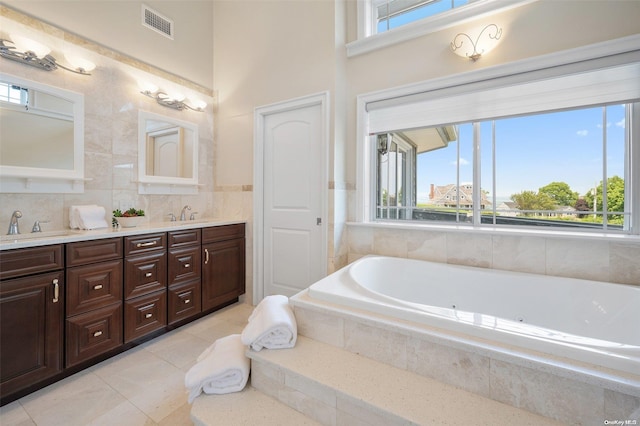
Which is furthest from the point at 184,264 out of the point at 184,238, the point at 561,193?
the point at 561,193

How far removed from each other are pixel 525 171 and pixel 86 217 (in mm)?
3439

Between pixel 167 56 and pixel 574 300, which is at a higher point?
pixel 167 56

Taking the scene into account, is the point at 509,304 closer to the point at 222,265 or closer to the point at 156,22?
the point at 222,265

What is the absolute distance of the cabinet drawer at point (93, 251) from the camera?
173cm

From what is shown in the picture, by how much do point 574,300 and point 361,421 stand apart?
1.53m

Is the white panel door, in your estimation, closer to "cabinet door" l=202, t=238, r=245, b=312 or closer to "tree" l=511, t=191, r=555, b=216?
"cabinet door" l=202, t=238, r=245, b=312

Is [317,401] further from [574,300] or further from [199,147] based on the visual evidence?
[199,147]

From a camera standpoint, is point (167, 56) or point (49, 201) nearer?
point (49, 201)

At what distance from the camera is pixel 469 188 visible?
2363 mm

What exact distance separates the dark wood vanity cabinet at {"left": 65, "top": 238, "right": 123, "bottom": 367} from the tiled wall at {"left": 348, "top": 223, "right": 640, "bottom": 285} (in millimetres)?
1984

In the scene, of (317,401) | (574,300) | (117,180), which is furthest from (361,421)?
(117,180)

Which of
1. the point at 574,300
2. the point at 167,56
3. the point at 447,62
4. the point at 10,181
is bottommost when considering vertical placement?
the point at 574,300

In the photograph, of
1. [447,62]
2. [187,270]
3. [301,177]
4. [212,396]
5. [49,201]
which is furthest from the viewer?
[301,177]

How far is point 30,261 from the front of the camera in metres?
1.55
